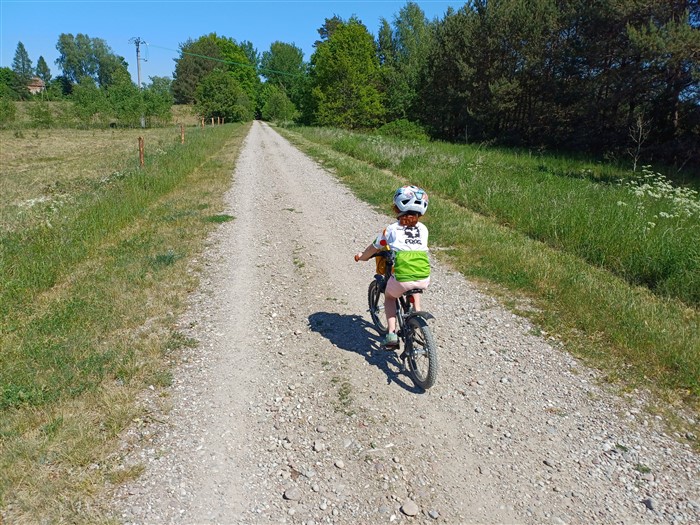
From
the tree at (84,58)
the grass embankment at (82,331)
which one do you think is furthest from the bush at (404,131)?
the tree at (84,58)

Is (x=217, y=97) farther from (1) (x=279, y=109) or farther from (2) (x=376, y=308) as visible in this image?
(2) (x=376, y=308)

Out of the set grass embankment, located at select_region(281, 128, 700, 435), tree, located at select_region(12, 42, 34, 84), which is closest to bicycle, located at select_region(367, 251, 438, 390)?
grass embankment, located at select_region(281, 128, 700, 435)

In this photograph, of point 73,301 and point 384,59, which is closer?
point 73,301

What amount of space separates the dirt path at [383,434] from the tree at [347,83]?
39731 millimetres

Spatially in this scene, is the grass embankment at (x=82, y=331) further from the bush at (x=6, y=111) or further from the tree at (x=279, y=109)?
the tree at (x=279, y=109)

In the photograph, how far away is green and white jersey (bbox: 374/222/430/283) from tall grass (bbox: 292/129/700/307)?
3993 millimetres

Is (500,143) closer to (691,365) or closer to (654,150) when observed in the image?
(654,150)

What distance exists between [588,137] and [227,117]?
50.0 meters

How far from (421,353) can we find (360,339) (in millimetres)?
1110

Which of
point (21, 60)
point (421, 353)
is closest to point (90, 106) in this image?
point (421, 353)

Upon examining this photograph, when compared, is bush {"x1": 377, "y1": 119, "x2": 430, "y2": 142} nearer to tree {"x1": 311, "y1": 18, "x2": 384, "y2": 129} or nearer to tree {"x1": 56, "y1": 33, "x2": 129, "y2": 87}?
tree {"x1": 311, "y1": 18, "x2": 384, "y2": 129}

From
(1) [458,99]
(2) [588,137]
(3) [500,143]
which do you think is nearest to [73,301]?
(2) [588,137]

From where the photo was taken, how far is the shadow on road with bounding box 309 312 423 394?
13.8ft

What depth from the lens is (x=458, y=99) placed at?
120 ft
